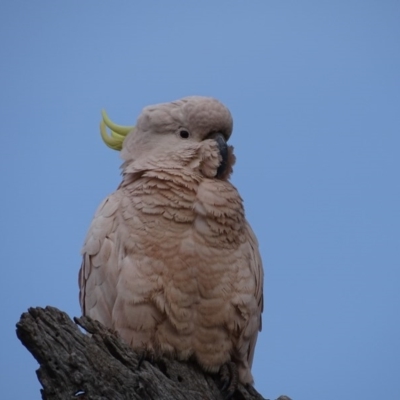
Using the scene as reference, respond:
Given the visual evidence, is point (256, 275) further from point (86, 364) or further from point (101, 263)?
point (86, 364)

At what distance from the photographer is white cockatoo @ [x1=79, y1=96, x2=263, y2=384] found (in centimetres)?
406

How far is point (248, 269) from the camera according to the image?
4363mm

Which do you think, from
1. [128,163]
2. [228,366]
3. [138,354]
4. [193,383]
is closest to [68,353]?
[138,354]

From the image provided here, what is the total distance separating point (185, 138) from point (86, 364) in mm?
1517

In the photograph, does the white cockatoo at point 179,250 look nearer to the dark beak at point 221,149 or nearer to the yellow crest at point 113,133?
the dark beak at point 221,149

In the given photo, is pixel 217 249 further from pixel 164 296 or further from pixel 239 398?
pixel 239 398

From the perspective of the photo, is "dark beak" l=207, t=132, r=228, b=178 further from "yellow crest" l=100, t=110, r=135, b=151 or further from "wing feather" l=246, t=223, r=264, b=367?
"yellow crest" l=100, t=110, r=135, b=151

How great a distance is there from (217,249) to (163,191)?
440 millimetres

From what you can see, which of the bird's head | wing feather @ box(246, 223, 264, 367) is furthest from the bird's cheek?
wing feather @ box(246, 223, 264, 367)

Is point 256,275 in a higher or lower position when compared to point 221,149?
lower

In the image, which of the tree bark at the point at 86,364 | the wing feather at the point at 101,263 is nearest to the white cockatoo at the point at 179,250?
the wing feather at the point at 101,263

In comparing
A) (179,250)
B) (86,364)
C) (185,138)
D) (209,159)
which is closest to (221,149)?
(209,159)

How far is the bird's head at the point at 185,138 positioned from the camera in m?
4.38

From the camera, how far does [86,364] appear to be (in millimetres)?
3559
